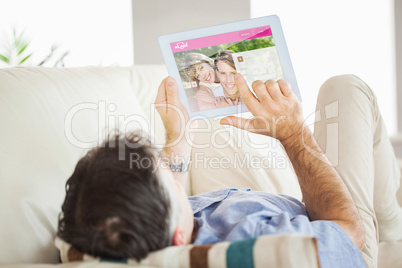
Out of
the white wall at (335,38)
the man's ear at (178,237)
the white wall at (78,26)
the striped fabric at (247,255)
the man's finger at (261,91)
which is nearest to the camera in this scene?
the striped fabric at (247,255)

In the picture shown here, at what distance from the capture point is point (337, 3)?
3500 millimetres

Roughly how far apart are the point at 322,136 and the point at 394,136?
97.4 inches


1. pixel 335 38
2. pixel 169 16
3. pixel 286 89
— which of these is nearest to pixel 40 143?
pixel 286 89

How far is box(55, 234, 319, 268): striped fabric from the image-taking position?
560mm

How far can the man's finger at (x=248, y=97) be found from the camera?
1.08 metres

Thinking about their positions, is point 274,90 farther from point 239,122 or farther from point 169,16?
point 169,16

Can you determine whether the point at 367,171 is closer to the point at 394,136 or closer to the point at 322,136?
the point at 322,136

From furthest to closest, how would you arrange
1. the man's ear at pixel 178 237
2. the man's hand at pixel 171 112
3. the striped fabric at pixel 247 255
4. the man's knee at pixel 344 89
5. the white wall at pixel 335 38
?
1. the white wall at pixel 335 38
2. the man's knee at pixel 344 89
3. the man's hand at pixel 171 112
4. the man's ear at pixel 178 237
5. the striped fabric at pixel 247 255

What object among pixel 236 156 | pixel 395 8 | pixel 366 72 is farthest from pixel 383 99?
pixel 236 156

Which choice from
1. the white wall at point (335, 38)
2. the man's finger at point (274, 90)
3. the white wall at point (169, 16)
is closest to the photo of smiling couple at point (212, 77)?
the man's finger at point (274, 90)

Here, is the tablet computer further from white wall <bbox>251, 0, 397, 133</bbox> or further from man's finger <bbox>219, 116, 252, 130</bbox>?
white wall <bbox>251, 0, 397, 133</bbox>

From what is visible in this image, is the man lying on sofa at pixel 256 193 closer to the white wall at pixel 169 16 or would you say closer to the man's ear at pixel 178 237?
the man's ear at pixel 178 237

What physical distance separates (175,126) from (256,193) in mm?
317

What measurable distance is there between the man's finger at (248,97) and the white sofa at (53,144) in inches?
11.7
